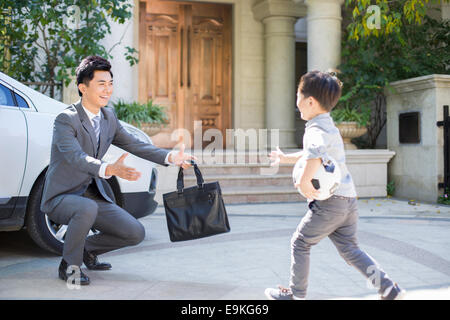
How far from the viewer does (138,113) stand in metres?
8.52

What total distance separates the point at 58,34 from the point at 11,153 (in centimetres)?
442

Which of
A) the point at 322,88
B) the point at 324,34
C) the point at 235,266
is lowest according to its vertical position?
the point at 235,266

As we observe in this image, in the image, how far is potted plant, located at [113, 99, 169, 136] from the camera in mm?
8477

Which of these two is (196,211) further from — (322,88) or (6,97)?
(6,97)

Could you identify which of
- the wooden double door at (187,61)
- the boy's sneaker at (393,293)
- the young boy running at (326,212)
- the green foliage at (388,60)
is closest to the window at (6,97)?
the young boy running at (326,212)

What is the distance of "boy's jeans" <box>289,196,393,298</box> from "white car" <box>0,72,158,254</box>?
1.94 m

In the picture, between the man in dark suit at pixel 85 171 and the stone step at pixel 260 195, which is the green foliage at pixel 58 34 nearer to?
the stone step at pixel 260 195

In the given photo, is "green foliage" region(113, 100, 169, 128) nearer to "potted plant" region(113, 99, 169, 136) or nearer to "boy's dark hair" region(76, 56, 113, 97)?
"potted plant" region(113, 99, 169, 136)

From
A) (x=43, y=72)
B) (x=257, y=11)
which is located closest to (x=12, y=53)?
(x=43, y=72)

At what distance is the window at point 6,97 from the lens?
4.27 m

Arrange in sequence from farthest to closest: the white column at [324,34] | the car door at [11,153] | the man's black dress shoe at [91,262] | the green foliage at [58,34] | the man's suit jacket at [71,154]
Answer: the white column at [324,34] → the green foliage at [58,34] → the car door at [11,153] → the man's black dress shoe at [91,262] → the man's suit jacket at [71,154]

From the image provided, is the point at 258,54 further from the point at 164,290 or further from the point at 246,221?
the point at 164,290

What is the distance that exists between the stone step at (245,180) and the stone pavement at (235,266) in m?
2.08

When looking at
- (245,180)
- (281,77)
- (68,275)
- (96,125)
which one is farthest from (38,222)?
(281,77)
